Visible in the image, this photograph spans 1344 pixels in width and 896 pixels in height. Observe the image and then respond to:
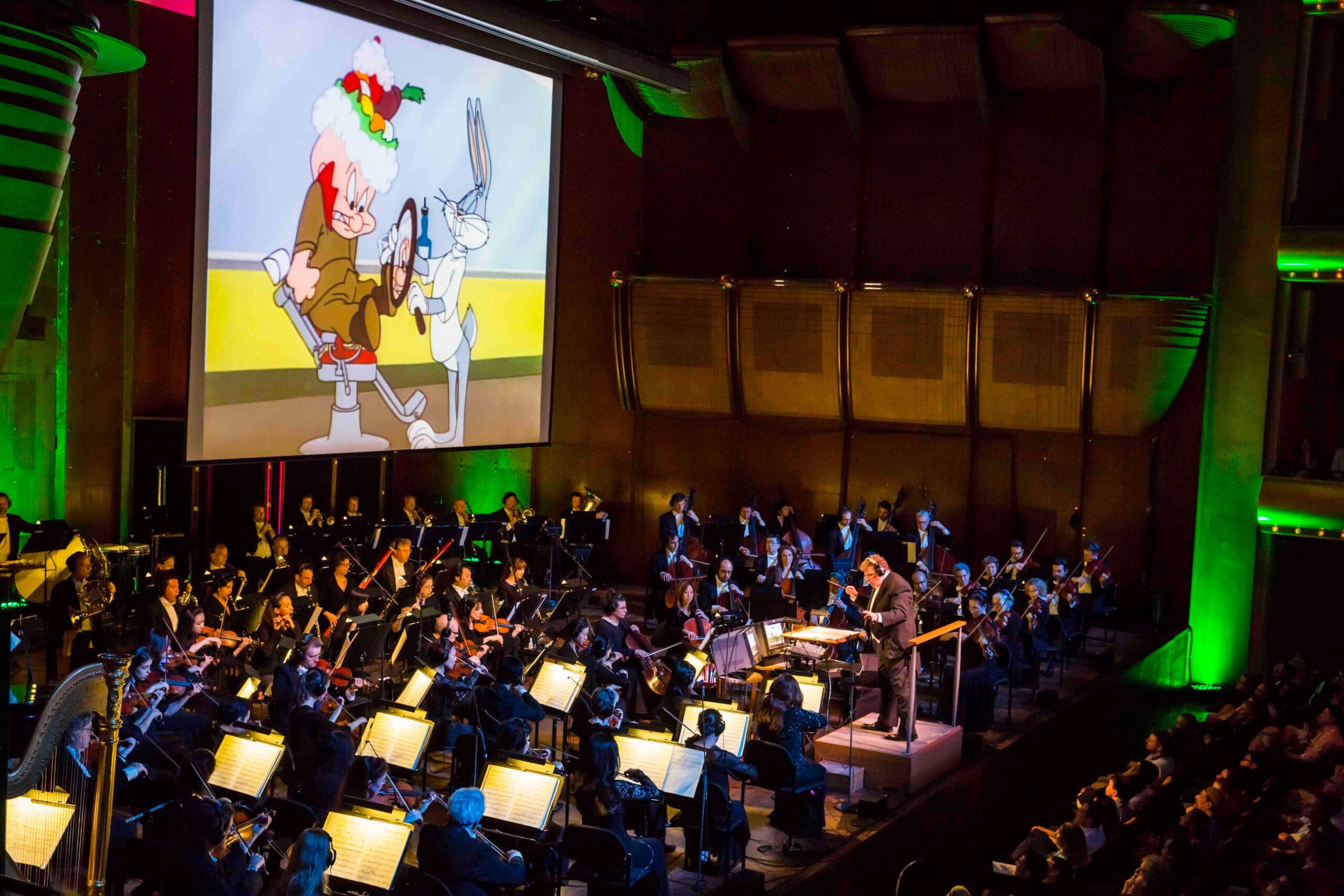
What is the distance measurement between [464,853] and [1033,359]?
11324 millimetres

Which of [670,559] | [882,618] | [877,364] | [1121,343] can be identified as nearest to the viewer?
[882,618]

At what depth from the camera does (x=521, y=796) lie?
23.1 ft

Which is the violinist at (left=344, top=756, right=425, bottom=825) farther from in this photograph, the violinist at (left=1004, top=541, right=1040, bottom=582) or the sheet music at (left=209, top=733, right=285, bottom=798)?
the violinist at (left=1004, top=541, right=1040, bottom=582)

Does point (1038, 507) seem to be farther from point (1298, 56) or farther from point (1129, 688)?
point (1298, 56)

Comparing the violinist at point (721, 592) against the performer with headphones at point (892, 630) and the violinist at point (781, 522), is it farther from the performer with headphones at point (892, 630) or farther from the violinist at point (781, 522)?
the performer with headphones at point (892, 630)

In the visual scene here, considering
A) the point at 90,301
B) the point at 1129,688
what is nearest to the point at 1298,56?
the point at 1129,688

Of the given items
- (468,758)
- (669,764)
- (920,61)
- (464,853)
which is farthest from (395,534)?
(920,61)

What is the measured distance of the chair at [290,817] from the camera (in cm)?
671

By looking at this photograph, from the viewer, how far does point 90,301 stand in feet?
44.8

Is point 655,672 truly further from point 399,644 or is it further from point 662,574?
point 662,574

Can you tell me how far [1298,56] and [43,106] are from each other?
13.4 meters

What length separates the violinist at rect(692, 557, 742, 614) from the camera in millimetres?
12648

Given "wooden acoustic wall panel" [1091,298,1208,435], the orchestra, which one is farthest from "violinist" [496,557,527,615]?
"wooden acoustic wall panel" [1091,298,1208,435]

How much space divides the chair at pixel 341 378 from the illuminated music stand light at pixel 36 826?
5.87 metres
